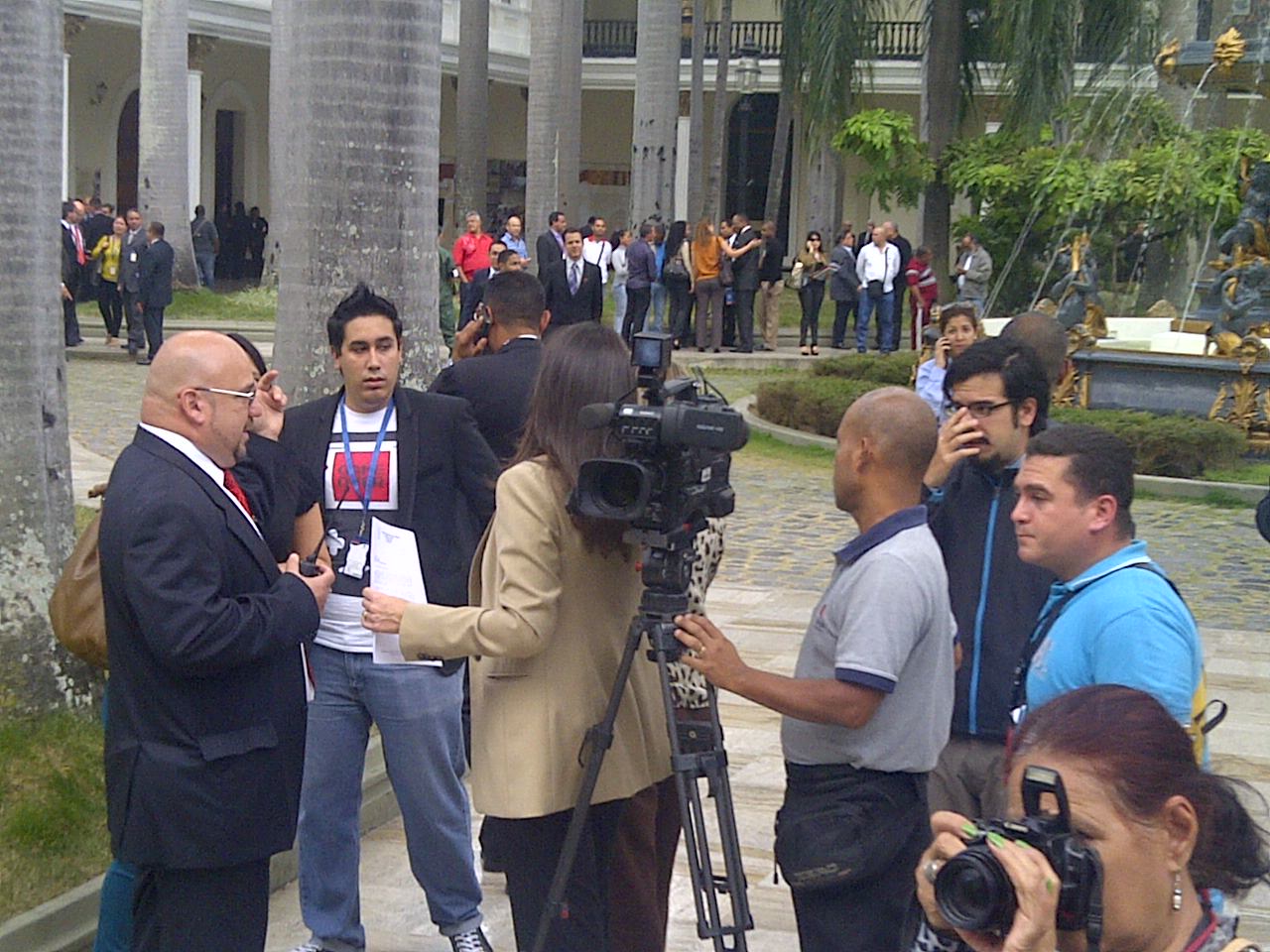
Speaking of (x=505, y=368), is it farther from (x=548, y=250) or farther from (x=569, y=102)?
(x=569, y=102)

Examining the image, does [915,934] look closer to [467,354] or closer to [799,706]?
[799,706]

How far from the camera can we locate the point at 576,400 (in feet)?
12.7

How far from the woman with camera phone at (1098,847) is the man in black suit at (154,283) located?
20.1m

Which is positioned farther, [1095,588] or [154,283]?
[154,283]

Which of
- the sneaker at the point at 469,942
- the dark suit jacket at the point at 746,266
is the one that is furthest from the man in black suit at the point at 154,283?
the sneaker at the point at 469,942

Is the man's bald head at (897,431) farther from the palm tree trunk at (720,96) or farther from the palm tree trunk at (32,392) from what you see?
the palm tree trunk at (720,96)

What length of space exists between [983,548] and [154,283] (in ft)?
60.3

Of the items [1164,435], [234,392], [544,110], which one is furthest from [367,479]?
[544,110]

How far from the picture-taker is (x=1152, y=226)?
2150 cm

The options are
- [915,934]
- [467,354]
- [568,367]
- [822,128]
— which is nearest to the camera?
[915,934]

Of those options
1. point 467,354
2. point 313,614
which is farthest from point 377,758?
point 313,614

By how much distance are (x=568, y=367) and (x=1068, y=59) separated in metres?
19.9

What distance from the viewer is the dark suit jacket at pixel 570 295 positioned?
802 inches

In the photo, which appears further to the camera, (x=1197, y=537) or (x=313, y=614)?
(x=1197, y=537)
